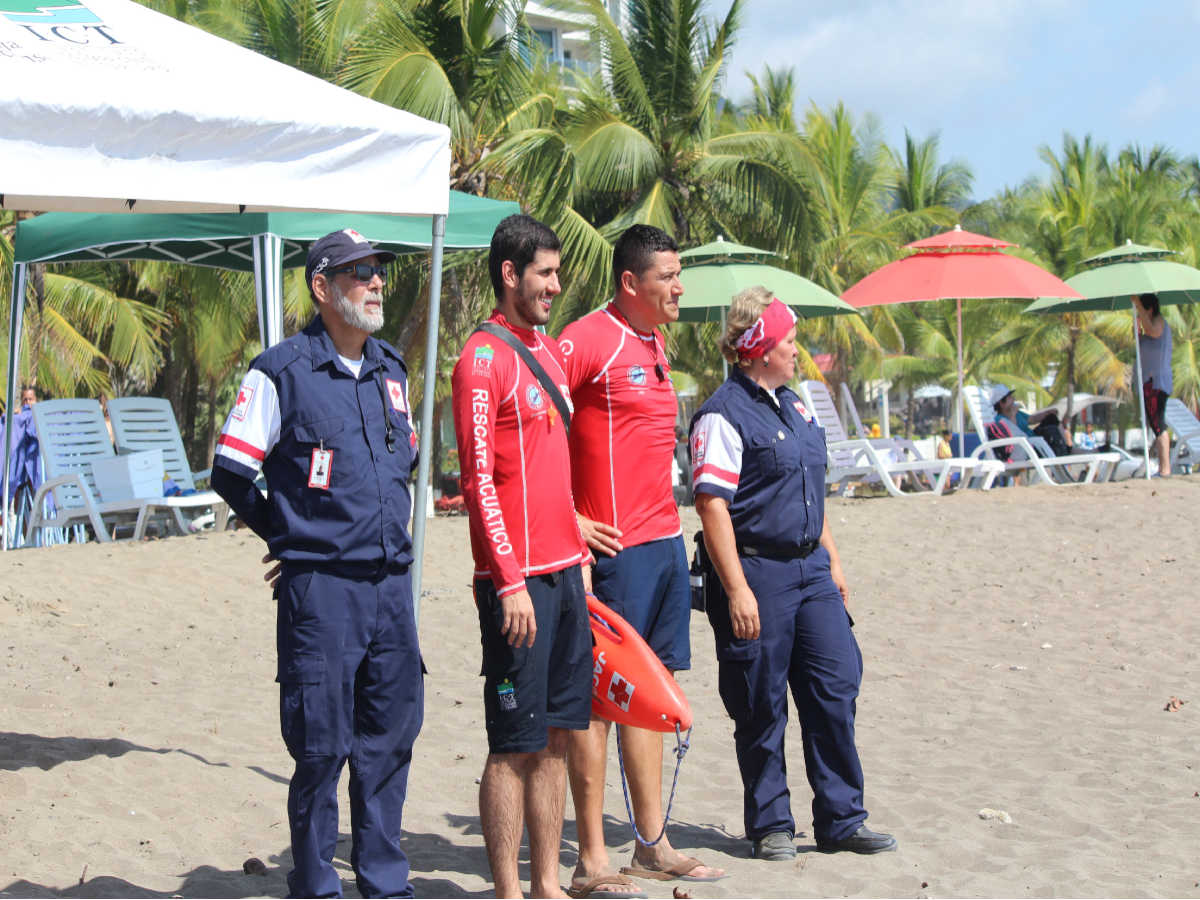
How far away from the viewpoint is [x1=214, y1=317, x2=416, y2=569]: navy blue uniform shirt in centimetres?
359

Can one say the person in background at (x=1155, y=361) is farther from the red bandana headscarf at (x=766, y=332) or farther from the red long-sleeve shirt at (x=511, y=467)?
the red long-sleeve shirt at (x=511, y=467)

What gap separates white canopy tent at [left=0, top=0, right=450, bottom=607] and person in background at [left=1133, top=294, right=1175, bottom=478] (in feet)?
37.0

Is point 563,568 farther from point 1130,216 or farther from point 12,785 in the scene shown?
point 1130,216

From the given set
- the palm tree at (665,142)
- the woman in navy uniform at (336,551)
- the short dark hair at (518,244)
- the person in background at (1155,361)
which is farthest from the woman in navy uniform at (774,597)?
the palm tree at (665,142)

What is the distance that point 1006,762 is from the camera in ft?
19.3

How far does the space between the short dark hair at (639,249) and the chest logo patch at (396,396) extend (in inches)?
32.7

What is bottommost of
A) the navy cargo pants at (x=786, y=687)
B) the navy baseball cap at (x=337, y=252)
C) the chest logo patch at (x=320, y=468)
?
the navy cargo pants at (x=786, y=687)

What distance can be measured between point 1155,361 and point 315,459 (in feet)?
43.6

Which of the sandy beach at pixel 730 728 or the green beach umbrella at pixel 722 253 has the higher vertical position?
the green beach umbrella at pixel 722 253

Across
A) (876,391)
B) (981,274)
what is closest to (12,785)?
(981,274)

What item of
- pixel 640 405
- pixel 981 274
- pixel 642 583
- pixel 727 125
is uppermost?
Result: pixel 727 125

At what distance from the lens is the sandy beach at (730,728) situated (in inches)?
175

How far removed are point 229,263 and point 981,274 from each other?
24.0 ft

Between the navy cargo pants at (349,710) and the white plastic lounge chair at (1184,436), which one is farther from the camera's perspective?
the white plastic lounge chair at (1184,436)
